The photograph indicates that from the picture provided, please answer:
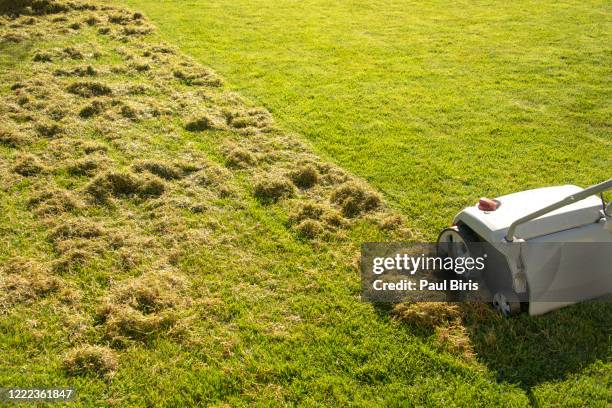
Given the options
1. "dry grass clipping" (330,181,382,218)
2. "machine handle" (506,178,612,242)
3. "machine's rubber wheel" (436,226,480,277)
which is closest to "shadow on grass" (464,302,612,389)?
"machine's rubber wheel" (436,226,480,277)

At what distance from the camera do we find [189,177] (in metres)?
7.75

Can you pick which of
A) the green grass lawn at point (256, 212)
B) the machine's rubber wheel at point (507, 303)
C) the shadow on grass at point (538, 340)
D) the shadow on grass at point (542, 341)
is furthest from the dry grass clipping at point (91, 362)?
the machine's rubber wheel at point (507, 303)

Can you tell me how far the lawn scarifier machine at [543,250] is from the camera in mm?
4629

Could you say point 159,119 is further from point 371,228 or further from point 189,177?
point 371,228

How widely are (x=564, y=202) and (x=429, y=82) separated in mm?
7294

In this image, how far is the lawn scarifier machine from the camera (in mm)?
4629

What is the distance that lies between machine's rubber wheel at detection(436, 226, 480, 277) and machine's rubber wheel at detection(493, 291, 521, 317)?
36 centimetres

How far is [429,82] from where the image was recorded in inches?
437

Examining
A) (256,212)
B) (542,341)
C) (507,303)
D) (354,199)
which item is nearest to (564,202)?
(507,303)

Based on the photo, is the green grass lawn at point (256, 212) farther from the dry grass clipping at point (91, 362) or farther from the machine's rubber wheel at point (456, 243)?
the machine's rubber wheel at point (456, 243)

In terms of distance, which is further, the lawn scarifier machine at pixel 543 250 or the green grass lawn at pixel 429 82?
the green grass lawn at pixel 429 82

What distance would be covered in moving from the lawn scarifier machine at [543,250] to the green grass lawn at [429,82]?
5.02ft

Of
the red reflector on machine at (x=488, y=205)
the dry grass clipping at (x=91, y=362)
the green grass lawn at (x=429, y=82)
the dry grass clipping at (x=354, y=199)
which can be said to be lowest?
the dry grass clipping at (x=91, y=362)

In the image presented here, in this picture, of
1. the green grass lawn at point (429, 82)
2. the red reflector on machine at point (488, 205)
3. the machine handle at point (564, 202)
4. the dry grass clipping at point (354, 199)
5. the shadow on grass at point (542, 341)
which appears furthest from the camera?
the green grass lawn at point (429, 82)
